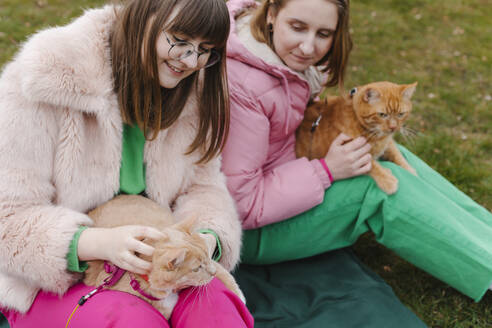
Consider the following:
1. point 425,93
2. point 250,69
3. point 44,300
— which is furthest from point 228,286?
point 425,93

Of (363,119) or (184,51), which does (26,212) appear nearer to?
(184,51)

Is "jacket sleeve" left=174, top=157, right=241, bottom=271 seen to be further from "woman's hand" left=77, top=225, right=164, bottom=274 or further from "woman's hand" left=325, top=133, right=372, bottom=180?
"woman's hand" left=325, top=133, right=372, bottom=180

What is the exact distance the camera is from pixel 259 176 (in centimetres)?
227

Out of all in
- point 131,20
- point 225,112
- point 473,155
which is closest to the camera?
point 131,20

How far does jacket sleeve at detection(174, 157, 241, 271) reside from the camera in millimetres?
1848

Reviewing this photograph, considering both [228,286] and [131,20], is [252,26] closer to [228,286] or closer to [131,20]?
[131,20]

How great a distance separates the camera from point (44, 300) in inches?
62.3

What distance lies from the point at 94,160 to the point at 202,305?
0.68 m

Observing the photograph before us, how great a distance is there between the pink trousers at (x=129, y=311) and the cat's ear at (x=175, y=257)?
22 cm

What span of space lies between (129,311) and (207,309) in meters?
0.27

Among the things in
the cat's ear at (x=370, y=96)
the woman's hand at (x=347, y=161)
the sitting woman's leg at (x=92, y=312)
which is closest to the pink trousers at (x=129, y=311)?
the sitting woman's leg at (x=92, y=312)

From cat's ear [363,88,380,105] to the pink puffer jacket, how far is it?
35 cm

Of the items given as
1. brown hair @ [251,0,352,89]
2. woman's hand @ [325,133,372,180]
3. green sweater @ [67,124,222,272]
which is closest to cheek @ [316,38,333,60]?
brown hair @ [251,0,352,89]

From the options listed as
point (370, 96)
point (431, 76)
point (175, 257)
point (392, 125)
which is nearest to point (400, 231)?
point (392, 125)
